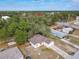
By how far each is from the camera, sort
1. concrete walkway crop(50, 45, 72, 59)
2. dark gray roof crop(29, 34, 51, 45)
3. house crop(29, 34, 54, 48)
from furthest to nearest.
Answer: dark gray roof crop(29, 34, 51, 45), house crop(29, 34, 54, 48), concrete walkway crop(50, 45, 72, 59)

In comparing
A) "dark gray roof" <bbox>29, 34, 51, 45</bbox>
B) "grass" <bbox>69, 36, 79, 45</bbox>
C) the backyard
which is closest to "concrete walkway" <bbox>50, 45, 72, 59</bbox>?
the backyard

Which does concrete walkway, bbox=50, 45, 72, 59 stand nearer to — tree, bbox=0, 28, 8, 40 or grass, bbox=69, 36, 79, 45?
grass, bbox=69, 36, 79, 45

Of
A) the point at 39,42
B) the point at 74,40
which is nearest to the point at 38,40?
the point at 39,42

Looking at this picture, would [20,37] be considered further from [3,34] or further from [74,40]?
[74,40]

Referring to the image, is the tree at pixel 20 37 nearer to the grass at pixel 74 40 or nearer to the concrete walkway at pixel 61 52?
the concrete walkway at pixel 61 52

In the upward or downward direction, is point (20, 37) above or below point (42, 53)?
above

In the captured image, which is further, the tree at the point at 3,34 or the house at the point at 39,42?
the tree at the point at 3,34

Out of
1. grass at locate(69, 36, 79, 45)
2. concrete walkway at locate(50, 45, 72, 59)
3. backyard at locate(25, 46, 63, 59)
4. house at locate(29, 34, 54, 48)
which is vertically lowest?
backyard at locate(25, 46, 63, 59)

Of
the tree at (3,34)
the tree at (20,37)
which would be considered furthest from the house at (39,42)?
the tree at (3,34)

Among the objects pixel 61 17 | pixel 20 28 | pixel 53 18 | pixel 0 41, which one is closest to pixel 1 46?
pixel 0 41

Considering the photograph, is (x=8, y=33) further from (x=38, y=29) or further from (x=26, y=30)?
(x=38, y=29)

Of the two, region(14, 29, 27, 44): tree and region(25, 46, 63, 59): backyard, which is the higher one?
region(14, 29, 27, 44): tree

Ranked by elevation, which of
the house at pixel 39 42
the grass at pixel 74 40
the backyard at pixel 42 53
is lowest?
the backyard at pixel 42 53
